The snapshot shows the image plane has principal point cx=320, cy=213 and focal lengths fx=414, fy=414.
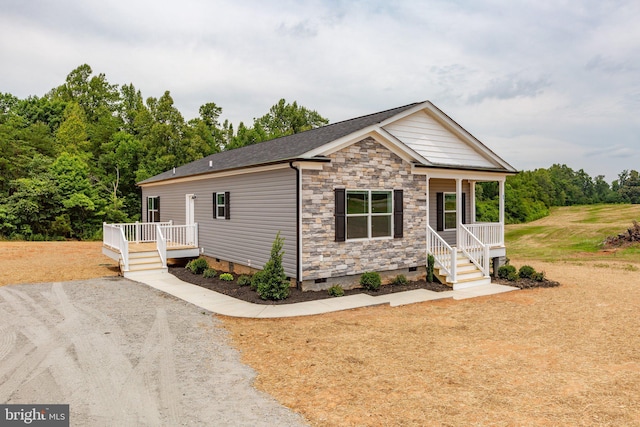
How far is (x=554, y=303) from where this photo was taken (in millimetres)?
10820

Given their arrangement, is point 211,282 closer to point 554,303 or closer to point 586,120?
point 554,303

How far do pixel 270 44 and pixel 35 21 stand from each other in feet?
33.3

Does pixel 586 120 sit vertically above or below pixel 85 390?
above

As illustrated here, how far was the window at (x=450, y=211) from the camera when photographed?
Answer: 1560 centimetres

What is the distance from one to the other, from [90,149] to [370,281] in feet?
124

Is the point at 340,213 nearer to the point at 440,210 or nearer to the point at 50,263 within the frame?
the point at 440,210

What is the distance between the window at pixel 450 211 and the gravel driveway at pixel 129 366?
9.79 metres

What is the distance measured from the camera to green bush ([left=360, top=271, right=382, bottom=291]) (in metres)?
11.9

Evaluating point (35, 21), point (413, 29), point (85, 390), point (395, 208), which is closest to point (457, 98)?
point (413, 29)

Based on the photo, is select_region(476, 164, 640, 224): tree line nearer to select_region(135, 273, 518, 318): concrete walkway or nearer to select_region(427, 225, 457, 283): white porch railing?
select_region(427, 225, 457, 283): white porch railing

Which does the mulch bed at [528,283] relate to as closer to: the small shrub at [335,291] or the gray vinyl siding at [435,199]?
the gray vinyl siding at [435,199]

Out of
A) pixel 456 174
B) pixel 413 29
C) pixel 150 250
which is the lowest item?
pixel 150 250

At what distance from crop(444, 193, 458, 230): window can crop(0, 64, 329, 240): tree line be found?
1005 inches

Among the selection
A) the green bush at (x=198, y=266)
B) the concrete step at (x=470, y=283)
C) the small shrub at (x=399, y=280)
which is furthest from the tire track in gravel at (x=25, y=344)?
the concrete step at (x=470, y=283)
